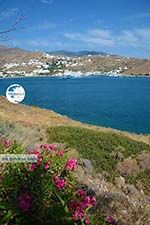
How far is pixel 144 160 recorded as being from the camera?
19.0m

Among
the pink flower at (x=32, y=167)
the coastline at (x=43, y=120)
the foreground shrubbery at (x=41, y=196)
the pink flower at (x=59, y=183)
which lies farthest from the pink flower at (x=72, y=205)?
the coastline at (x=43, y=120)

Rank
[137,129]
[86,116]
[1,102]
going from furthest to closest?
[86,116] < [137,129] < [1,102]

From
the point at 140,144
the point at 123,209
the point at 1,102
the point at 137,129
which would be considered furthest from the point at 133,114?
the point at 123,209

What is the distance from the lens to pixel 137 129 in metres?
55.6

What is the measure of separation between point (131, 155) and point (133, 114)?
53037mm

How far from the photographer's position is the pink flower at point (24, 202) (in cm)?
412

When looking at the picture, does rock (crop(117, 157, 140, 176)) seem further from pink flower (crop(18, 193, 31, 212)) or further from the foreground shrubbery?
pink flower (crop(18, 193, 31, 212))

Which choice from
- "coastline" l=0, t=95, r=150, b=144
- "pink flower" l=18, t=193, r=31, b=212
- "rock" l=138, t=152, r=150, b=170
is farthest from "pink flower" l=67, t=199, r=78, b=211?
"coastline" l=0, t=95, r=150, b=144

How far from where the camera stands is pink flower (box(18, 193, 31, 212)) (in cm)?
412

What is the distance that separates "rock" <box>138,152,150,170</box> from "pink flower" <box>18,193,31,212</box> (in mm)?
14495

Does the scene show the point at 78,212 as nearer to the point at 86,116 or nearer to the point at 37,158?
the point at 37,158

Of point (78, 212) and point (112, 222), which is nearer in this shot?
point (78, 212)

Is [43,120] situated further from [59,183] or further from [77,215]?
[77,215]

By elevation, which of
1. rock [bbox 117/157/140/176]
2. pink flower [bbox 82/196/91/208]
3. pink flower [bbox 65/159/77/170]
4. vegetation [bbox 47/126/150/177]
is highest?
pink flower [bbox 65/159/77/170]
